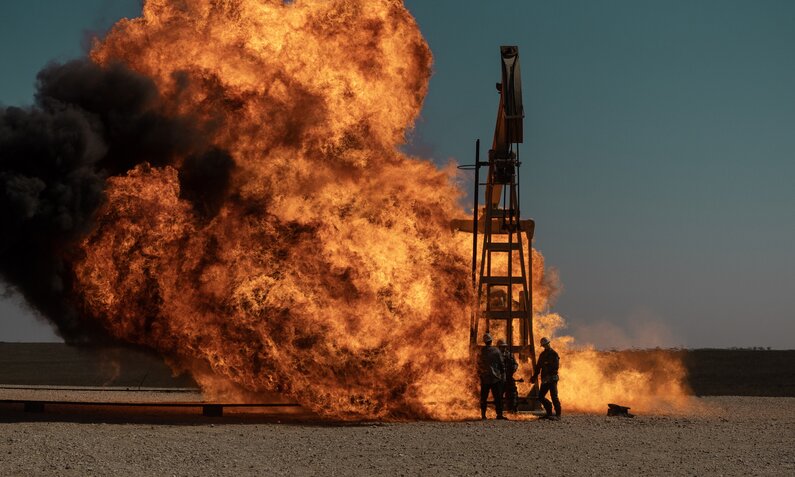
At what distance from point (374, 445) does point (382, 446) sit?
19cm

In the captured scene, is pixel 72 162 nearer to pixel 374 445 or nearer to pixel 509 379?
pixel 374 445

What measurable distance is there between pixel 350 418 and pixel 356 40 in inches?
405

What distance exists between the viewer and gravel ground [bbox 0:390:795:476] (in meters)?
14.6

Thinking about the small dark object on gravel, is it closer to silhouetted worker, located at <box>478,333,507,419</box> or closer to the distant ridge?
silhouetted worker, located at <box>478,333,507,419</box>

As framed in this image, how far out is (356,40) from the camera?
2403 centimetres

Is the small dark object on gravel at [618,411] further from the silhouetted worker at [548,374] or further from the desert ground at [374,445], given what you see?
the silhouetted worker at [548,374]

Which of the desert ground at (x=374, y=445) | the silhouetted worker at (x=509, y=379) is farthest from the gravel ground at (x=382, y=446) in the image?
the silhouetted worker at (x=509, y=379)

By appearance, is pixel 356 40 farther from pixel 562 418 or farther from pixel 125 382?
pixel 125 382

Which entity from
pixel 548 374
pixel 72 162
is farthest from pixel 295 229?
pixel 548 374

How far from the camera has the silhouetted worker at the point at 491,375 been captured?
2261cm

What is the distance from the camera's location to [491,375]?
22.5m

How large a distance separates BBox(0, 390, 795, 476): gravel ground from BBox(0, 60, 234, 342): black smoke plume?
353 centimetres

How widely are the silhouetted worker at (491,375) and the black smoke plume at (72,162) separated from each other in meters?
8.14

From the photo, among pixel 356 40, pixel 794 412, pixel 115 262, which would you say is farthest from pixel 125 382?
pixel 794 412
